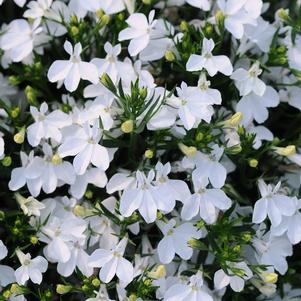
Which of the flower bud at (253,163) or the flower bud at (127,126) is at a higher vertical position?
the flower bud at (127,126)

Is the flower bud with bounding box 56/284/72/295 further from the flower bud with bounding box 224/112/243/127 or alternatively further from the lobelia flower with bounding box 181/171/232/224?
the flower bud with bounding box 224/112/243/127

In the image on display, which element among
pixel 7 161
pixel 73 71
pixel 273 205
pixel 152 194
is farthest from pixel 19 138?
pixel 273 205

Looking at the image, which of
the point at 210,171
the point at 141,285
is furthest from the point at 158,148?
the point at 141,285

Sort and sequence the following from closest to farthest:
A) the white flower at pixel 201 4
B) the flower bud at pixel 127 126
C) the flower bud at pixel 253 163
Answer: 1. the flower bud at pixel 127 126
2. the flower bud at pixel 253 163
3. the white flower at pixel 201 4

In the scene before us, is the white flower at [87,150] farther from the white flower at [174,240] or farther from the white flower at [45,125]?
the white flower at [174,240]

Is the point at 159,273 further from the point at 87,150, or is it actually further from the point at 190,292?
the point at 87,150

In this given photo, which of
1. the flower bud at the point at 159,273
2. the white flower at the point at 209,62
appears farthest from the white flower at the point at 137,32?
the flower bud at the point at 159,273

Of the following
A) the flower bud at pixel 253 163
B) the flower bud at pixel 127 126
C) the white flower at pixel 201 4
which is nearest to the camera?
the flower bud at pixel 127 126

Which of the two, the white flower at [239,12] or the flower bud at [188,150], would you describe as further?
the white flower at [239,12]

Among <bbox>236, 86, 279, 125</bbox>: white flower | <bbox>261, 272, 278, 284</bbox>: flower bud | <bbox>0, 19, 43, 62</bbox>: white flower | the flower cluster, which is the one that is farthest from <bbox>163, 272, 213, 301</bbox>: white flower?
<bbox>0, 19, 43, 62</bbox>: white flower
